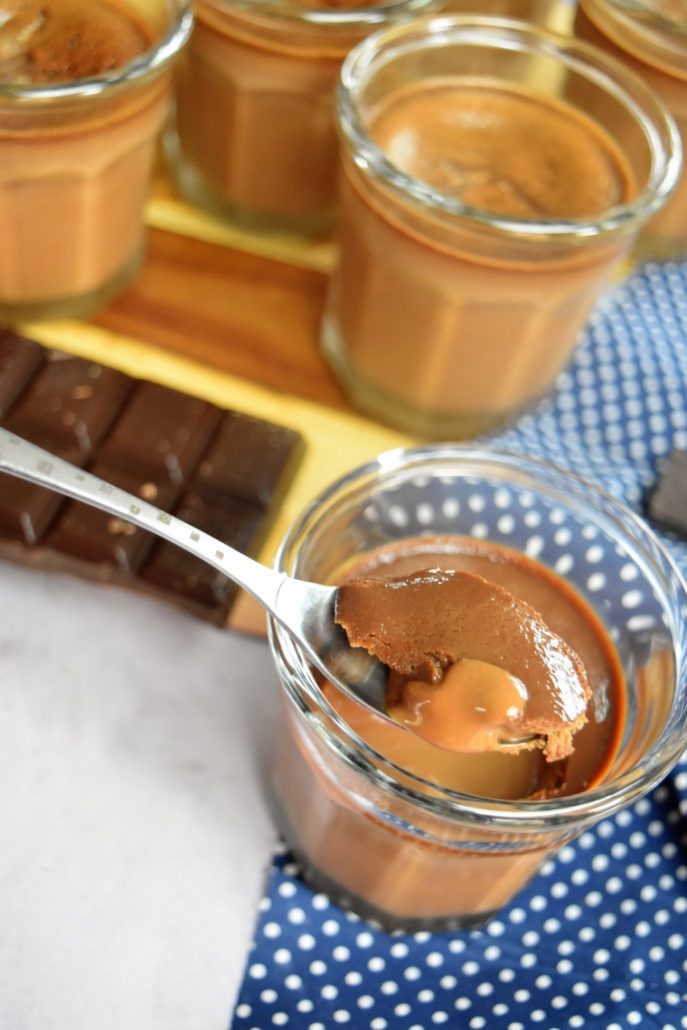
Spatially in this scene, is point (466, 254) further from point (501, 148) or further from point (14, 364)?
point (14, 364)

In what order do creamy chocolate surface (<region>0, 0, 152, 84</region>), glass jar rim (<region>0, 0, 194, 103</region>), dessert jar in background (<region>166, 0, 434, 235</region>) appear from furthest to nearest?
dessert jar in background (<region>166, 0, 434, 235</region>) → creamy chocolate surface (<region>0, 0, 152, 84</region>) → glass jar rim (<region>0, 0, 194, 103</region>)

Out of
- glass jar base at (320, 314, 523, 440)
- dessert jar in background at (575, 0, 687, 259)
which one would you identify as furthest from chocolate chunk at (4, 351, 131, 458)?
dessert jar in background at (575, 0, 687, 259)

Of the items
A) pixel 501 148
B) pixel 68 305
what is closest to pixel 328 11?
pixel 501 148

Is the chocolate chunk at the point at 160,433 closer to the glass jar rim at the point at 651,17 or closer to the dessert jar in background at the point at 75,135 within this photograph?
the dessert jar in background at the point at 75,135

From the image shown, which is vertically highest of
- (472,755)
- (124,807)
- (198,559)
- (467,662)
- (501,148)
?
(501,148)

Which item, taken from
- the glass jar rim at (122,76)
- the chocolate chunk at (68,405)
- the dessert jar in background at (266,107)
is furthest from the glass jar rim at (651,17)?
the chocolate chunk at (68,405)

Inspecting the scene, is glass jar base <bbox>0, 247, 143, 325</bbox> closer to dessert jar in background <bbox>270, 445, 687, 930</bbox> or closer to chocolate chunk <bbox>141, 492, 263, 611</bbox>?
chocolate chunk <bbox>141, 492, 263, 611</bbox>

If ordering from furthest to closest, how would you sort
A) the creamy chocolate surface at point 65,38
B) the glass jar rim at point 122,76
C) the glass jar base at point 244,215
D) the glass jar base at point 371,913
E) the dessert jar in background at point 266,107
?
the glass jar base at point 244,215 → the dessert jar in background at point 266,107 → the creamy chocolate surface at point 65,38 → the glass jar rim at point 122,76 → the glass jar base at point 371,913
